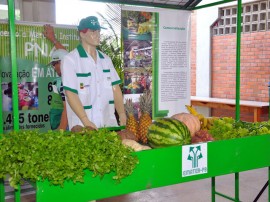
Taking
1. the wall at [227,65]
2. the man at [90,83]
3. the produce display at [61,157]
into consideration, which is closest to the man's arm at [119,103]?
the man at [90,83]

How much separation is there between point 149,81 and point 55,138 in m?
1.92

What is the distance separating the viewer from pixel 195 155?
2.01 metres

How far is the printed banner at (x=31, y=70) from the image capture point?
12.0 ft

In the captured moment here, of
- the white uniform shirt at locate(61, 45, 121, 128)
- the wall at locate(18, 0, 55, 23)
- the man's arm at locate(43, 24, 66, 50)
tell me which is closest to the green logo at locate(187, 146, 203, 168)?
the white uniform shirt at locate(61, 45, 121, 128)

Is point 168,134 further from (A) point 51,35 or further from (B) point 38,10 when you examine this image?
(B) point 38,10

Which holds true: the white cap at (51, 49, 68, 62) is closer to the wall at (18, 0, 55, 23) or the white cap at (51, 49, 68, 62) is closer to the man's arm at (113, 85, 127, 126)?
the man's arm at (113, 85, 127, 126)

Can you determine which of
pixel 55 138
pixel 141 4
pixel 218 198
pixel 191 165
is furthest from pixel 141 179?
pixel 218 198

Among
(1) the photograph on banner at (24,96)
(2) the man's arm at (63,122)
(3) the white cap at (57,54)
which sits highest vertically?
(3) the white cap at (57,54)

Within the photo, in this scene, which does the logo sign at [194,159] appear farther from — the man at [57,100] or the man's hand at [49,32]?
the man's hand at [49,32]

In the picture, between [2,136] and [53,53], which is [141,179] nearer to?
[2,136]

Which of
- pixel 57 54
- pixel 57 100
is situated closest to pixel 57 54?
pixel 57 54

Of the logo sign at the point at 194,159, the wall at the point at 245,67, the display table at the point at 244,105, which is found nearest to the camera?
the logo sign at the point at 194,159

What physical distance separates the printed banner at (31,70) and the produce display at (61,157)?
2.12 m

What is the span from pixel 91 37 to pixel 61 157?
159 centimetres
